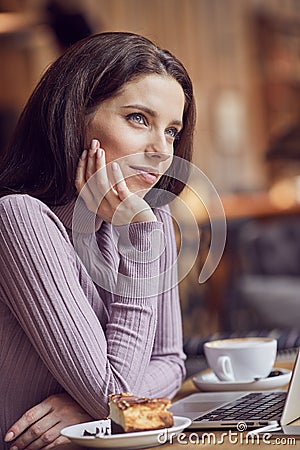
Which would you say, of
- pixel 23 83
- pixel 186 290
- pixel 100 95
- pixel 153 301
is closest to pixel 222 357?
pixel 153 301

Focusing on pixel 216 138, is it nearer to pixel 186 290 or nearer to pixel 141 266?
pixel 186 290

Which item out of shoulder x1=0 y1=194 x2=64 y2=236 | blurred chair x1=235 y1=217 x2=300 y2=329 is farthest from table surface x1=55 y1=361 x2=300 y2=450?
blurred chair x1=235 y1=217 x2=300 y2=329

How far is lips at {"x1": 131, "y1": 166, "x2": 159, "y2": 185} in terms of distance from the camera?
129cm

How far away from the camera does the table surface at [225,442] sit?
105 centimetres

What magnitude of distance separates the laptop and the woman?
0.31 ft

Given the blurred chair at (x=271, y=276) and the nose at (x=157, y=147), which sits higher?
the nose at (x=157, y=147)

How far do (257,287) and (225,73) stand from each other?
17.1ft

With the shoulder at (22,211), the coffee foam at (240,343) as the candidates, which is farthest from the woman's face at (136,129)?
the coffee foam at (240,343)

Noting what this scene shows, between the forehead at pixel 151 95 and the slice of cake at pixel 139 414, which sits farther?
Result: the forehead at pixel 151 95

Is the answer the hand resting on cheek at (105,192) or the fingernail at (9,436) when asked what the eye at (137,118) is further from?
the fingernail at (9,436)

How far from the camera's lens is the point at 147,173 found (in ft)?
4.25

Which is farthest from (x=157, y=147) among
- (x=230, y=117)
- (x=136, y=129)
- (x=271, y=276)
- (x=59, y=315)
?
(x=230, y=117)

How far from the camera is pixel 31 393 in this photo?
4.07 ft

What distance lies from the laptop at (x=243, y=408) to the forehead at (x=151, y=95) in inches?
15.7
